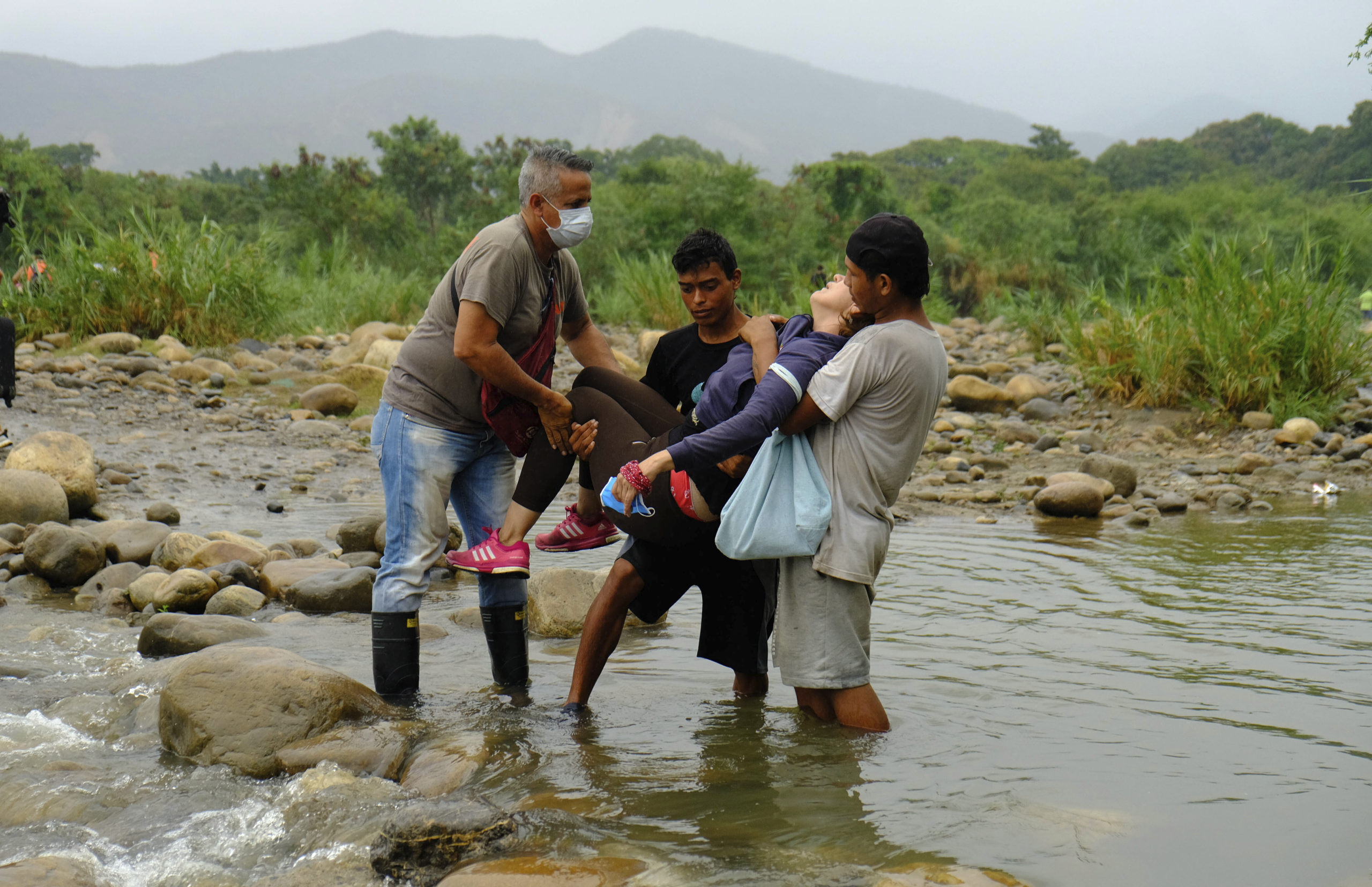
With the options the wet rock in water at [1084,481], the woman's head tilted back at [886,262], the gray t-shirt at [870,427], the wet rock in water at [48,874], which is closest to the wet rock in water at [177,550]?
the wet rock in water at [48,874]

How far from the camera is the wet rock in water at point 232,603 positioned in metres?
5.51

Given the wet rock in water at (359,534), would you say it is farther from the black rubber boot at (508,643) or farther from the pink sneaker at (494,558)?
the pink sneaker at (494,558)

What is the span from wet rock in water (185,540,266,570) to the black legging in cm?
284

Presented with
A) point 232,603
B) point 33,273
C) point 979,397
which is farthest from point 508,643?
point 33,273

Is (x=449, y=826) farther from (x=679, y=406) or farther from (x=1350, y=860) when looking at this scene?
(x=1350, y=860)

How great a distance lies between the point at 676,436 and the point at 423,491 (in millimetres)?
932

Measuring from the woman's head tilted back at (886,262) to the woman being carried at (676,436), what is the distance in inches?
5.9

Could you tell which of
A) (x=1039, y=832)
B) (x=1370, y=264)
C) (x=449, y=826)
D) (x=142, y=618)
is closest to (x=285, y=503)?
(x=142, y=618)

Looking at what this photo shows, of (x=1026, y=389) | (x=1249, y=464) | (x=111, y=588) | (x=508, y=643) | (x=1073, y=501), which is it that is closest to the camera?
(x=508, y=643)

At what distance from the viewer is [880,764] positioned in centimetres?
347

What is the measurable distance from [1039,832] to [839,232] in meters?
22.1

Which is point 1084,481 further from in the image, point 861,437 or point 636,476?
point 636,476

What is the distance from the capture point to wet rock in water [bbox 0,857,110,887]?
265 centimetres

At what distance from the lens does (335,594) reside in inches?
221
